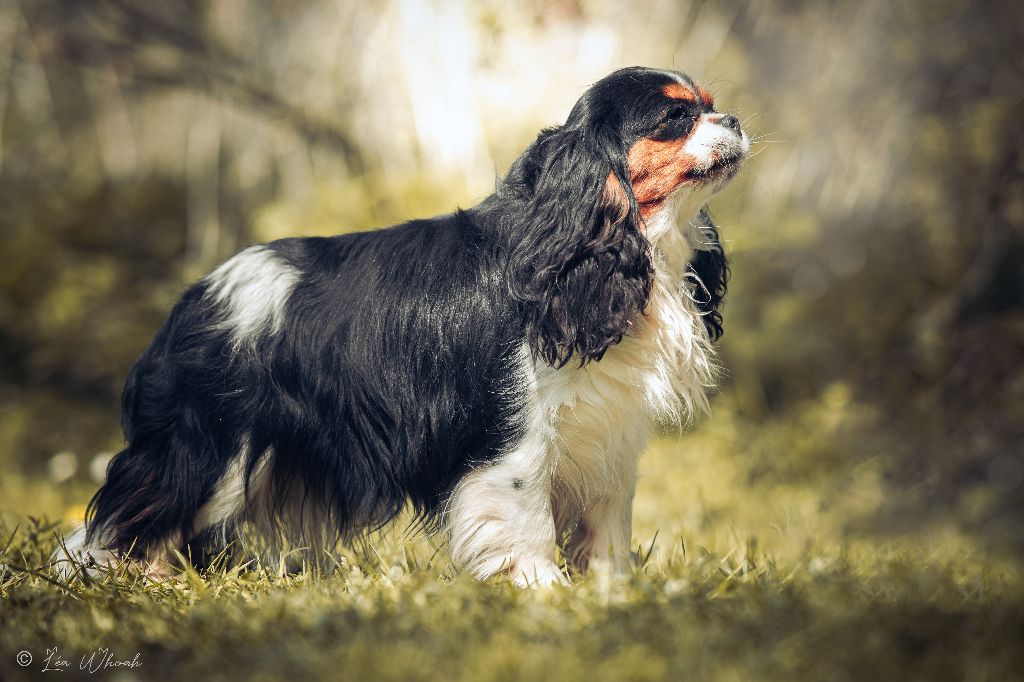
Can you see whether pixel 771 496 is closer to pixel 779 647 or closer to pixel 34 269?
pixel 779 647

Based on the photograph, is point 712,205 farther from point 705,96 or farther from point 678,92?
point 678,92

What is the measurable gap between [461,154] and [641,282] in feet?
16.2

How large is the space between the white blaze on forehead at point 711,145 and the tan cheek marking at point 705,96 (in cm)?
19

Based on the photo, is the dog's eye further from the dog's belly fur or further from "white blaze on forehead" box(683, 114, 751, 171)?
the dog's belly fur

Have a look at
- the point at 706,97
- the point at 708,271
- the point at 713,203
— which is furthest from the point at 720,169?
the point at 713,203

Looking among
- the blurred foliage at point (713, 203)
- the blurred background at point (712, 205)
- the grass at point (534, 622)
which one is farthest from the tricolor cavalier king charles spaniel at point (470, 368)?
the blurred background at point (712, 205)

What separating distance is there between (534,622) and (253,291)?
1.61 m

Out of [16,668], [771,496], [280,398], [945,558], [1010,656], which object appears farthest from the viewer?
[771,496]

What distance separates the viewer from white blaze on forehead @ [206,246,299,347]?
11.3 ft

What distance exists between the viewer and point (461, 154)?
8.00 metres

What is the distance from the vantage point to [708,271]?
145 inches

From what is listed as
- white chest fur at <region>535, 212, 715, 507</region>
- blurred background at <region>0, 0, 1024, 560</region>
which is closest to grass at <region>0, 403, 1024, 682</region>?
white chest fur at <region>535, 212, 715, 507</region>

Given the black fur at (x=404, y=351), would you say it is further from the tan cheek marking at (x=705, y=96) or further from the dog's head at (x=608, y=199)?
the tan cheek marking at (x=705, y=96)

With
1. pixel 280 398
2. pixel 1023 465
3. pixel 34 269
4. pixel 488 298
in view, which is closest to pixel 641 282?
pixel 488 298
